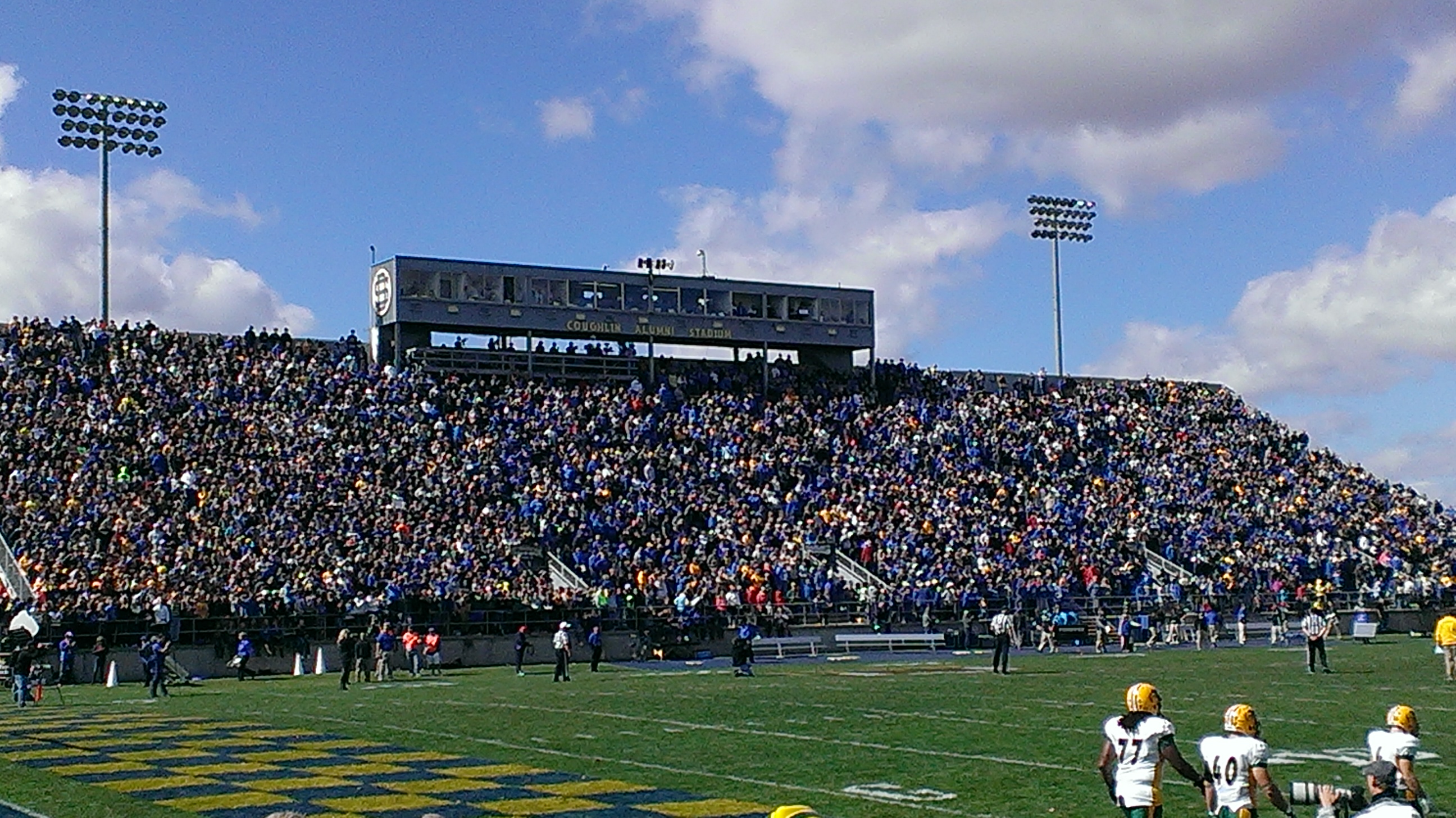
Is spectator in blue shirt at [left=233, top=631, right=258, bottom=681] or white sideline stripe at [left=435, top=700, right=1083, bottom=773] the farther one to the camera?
spectator in blue shirt at [left=233, top=631, right=258, bottom=681]

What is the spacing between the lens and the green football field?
16188 millimetres

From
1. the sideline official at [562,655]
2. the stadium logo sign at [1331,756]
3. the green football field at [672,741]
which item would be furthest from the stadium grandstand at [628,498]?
the stadium logo sign at [1331,756]

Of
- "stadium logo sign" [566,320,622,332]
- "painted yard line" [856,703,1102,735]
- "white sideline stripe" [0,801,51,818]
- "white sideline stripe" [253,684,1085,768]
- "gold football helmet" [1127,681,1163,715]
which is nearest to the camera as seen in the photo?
"gold football helmet" [1127,681,1163,715]

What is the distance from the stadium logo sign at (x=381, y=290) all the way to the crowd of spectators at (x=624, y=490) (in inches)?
77.4

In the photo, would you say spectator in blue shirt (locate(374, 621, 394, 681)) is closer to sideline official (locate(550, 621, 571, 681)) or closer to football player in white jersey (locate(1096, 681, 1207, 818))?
sideline official (locate(550, 621, 571, 681))

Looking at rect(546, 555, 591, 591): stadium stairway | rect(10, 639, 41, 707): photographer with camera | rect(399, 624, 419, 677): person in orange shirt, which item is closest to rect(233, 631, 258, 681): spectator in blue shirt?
rect(399, 624, 419, 677): person in orange shirt

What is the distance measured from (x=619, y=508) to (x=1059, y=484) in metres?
16.5

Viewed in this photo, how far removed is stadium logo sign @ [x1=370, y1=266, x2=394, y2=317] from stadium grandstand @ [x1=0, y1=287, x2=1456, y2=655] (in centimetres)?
213

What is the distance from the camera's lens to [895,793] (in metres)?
16.2

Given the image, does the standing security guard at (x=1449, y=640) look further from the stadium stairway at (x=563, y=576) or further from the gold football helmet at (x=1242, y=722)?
the stadium stairway at (x=563, y=576)

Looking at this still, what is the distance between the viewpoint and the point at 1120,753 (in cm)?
1171

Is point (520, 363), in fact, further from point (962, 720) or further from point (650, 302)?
point (962, 720)

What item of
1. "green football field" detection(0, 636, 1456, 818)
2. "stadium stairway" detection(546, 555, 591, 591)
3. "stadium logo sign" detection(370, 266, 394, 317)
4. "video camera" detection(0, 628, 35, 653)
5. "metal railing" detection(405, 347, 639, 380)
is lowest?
"green football field" detection(0, 636, 1456, 818)

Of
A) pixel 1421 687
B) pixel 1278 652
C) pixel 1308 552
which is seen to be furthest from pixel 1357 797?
pixel 1308 552
